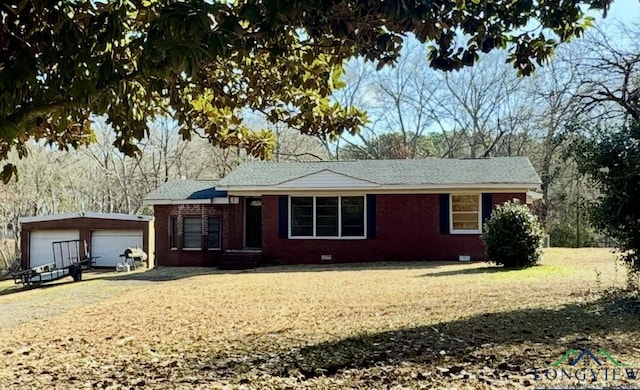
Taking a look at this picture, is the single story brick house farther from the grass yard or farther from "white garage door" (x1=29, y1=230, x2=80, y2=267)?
the grass yard

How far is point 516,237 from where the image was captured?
13891 millimetres

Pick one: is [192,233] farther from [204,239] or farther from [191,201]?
[191,201]

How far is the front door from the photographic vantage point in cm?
2056

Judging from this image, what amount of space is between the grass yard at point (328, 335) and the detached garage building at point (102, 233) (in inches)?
441

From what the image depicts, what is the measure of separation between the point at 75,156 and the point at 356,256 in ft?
80.2

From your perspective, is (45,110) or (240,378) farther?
(240,378)

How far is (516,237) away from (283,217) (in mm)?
8199

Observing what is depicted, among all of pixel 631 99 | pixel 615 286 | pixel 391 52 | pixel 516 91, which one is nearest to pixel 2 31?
pixel 391 52

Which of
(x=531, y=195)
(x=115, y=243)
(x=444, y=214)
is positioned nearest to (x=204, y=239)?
(x=115, y=243)

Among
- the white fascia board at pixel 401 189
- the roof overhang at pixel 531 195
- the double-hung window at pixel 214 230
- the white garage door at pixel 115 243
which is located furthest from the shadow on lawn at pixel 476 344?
Result: the white garage door at pixel 115 243

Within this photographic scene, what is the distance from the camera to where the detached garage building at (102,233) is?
23.0 meters

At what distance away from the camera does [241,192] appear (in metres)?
19.5

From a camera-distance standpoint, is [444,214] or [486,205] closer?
[486,205]

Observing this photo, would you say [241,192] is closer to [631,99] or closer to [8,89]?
[631,99]
